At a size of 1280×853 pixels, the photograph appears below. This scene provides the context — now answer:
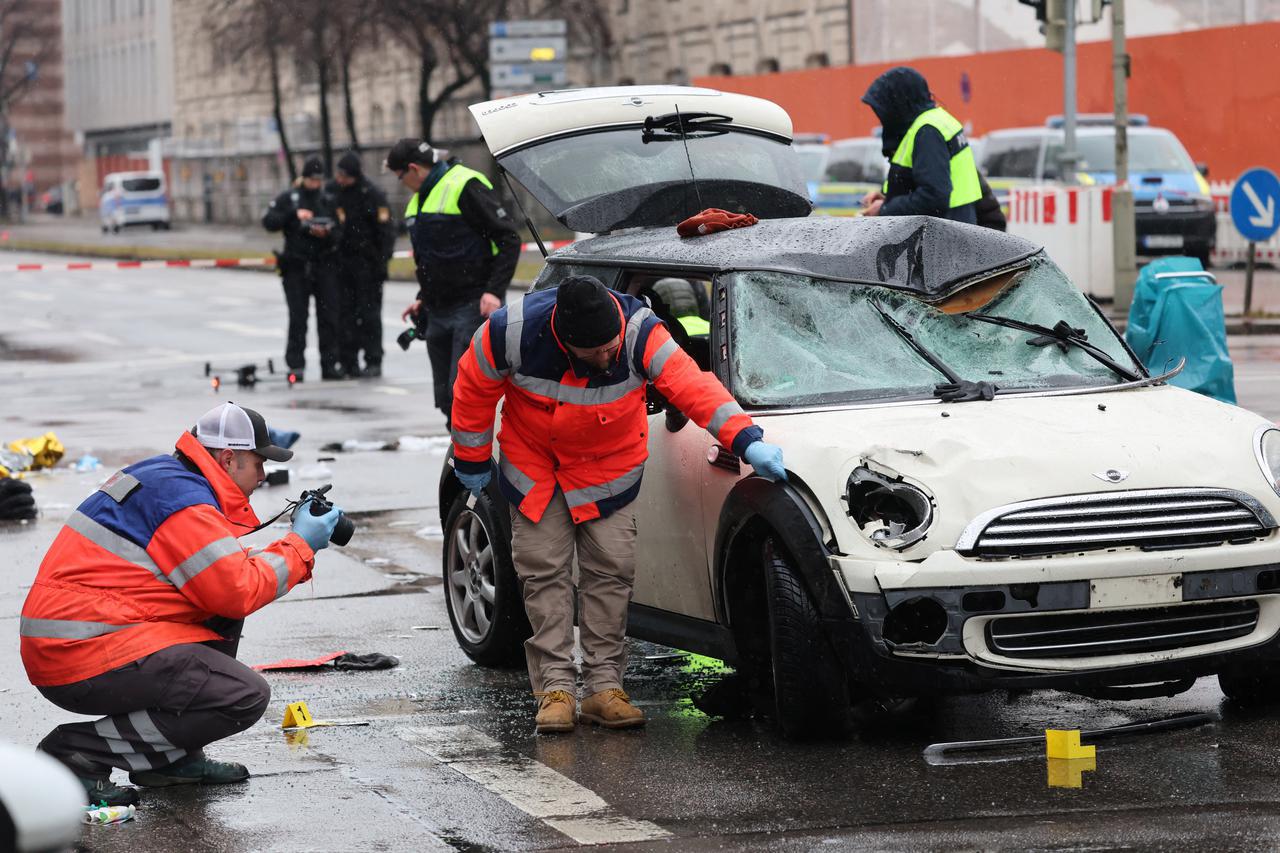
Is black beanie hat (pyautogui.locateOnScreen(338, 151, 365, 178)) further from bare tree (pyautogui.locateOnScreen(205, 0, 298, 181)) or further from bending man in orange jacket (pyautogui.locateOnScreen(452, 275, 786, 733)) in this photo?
bare tree (pyautogui.locateOnScreen(205, 0, 298, 181))

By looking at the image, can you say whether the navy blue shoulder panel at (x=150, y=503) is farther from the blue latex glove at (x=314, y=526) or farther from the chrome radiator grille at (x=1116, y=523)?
the chrome radiator grille at (x=1116, y=523)

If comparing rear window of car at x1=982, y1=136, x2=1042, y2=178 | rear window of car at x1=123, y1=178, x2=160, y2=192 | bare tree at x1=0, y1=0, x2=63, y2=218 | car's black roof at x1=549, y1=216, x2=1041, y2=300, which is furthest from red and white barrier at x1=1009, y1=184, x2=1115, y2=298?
bare tree at x1=0, y1=0, x2=63, y2=218

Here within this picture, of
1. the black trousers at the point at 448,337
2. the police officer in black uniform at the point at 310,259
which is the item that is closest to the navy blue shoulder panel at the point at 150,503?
the black trousers at the point at 448,337

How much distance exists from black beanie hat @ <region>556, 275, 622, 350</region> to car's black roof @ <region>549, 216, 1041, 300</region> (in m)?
0.65

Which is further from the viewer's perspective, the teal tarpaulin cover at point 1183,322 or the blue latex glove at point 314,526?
the teal tarpaulin cover at point 1183,322

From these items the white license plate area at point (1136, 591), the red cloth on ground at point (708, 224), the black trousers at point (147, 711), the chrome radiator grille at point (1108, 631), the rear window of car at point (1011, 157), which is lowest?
the black trousers at point (147, 711)

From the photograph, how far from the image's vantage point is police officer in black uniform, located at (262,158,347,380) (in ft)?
65.2

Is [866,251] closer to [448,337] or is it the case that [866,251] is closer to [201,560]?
[201,560]

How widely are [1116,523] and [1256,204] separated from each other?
53.5 ft

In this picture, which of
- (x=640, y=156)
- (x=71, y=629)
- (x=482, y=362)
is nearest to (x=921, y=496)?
(x=482, y=362)

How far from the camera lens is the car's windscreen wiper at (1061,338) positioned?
23.5 ft

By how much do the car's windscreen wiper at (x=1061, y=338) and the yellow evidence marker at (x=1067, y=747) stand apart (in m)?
1.44

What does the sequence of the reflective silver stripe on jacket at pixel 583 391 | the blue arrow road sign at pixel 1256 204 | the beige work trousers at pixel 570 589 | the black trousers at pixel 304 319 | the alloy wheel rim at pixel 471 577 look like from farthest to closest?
1. the blue arrow road sign at pixel 1256 204
2. the black trousers at pixel 304 319
3. the alloy wheel rim at pixel 471 577
4. the beige work trousers at pixel 570 589
5. the reflective silver stripe on jacket at pixel 583 391

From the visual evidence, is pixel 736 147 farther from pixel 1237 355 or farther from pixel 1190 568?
pixel 1237 355
